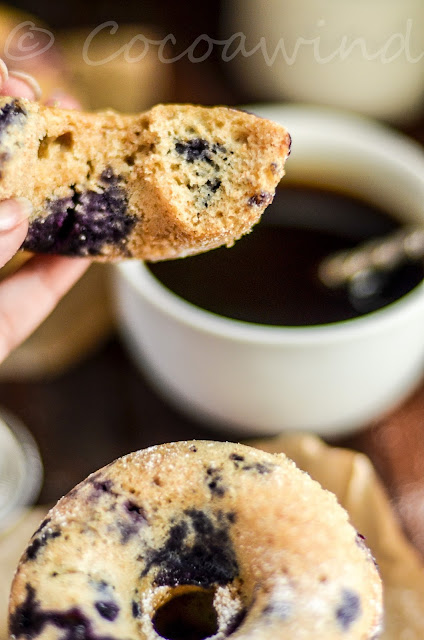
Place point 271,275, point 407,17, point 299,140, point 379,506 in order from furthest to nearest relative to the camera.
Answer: point 407,17, point 299,140, point 271,275, point 379,506

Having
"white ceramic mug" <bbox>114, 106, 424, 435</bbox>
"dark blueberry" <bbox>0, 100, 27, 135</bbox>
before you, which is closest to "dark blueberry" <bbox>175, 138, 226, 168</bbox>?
"dark blueberry" <bbox>0, 100, 27, 135</bbox>

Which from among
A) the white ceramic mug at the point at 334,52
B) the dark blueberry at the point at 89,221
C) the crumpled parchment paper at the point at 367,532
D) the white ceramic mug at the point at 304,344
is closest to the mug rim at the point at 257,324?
the white ceramic mug at the point at 304,344

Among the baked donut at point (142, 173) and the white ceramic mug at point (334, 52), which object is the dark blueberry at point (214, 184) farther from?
the white ceramic mug at point (334, 52)

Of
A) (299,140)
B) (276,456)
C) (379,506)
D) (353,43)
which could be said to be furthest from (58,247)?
(353,43)

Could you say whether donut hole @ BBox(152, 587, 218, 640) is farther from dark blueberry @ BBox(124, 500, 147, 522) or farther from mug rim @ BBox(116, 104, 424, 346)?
mug rim @ BBox(116, 104, 424, 346)

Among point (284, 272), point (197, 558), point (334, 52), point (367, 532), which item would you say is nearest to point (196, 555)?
point (197, 558)

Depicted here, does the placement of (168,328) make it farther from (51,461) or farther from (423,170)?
(423,170)
